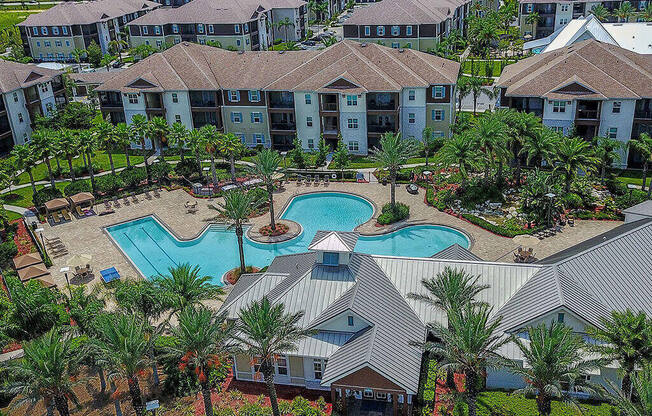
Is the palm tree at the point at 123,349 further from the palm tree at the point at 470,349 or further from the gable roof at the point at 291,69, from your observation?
the gable roof at the point at 291,69

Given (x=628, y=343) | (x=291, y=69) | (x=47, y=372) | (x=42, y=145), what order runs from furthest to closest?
(x=291, y=69), (x=42, y=145), (x=47, y=372), (x=628, y=343)

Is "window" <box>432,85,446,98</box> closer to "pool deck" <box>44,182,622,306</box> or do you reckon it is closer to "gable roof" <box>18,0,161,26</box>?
"pool deck" <box>44,182,622,306</box>

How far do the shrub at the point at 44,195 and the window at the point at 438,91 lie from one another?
4450 centimetres

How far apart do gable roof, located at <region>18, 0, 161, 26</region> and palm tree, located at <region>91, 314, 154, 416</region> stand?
118m

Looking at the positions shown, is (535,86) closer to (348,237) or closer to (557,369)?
(348,237)

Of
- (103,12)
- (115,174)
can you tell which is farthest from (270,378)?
(103,12)

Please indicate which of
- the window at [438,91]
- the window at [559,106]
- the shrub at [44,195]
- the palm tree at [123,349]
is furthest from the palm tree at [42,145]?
the window at [559,106]

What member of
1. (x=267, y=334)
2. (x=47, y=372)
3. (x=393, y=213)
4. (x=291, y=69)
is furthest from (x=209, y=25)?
(x=47, y=372)

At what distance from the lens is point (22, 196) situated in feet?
215

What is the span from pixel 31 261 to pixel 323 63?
42.2 metres

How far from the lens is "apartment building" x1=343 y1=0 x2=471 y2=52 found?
10756 centimetres

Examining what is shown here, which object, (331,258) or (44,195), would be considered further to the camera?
(44,195)

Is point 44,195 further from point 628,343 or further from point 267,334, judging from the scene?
point 628,343

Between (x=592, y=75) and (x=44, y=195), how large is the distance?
60784 millimetres
